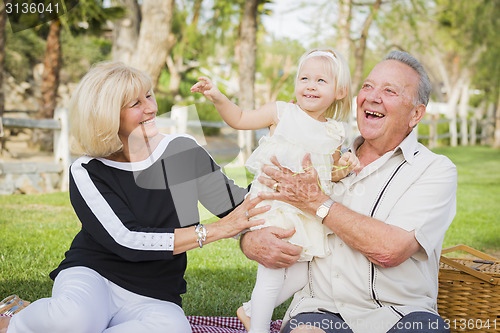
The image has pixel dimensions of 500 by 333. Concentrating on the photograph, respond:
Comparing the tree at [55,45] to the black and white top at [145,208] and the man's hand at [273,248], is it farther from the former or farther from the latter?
the man's hand at [273,248]

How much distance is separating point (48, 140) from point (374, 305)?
45.6 ft

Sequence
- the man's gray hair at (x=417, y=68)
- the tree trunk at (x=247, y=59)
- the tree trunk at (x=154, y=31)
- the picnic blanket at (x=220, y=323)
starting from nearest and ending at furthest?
the man's gray hair at (x=417, y=68)
the picnic blanket at (x=220, y=323)
the tree trunk at (x=154, y=31)
the tree trunk at (x=247, y=59)

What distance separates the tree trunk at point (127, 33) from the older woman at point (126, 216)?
29.8 ft

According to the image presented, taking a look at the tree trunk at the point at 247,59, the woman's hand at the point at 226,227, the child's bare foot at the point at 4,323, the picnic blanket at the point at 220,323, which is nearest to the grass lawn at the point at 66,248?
the picnic blanket at the point at 220,323

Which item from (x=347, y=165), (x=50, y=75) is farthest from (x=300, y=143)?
(x=50, y=75)

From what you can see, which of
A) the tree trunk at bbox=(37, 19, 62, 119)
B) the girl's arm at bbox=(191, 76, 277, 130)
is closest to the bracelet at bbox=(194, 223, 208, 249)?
the girl's arm at bbox=(191, 76, 277, 130)

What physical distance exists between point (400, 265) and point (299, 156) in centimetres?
71

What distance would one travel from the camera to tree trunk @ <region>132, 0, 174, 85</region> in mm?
9953

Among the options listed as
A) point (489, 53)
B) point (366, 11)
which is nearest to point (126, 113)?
point (366, 11)

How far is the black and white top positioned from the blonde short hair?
4.8 inches

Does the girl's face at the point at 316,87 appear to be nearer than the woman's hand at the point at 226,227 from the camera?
No

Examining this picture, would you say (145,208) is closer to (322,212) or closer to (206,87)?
(206,87)

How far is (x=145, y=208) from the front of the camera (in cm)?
270

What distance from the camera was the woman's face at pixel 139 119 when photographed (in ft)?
8.75
